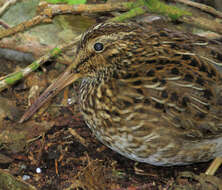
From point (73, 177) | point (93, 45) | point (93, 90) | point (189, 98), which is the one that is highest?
point (93, 45)

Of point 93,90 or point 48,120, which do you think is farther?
point 48,120

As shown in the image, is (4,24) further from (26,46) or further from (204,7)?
(204,7)

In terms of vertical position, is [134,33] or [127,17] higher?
→ [134,33]

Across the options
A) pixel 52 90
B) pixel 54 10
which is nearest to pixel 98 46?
pixel 52 90

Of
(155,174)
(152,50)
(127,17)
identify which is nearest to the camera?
(152,50)

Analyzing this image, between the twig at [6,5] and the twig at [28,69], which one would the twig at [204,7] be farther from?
the twig at [6,5]

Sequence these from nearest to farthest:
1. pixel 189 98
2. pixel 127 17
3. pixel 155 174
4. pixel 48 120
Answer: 1. pixel 189 98
2. pixel 155 174
3. pixel 48 120
4. pixel 127 17

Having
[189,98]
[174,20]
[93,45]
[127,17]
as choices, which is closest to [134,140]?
[189,98]

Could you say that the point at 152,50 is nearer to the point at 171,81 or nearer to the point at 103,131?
the point at 171,81
